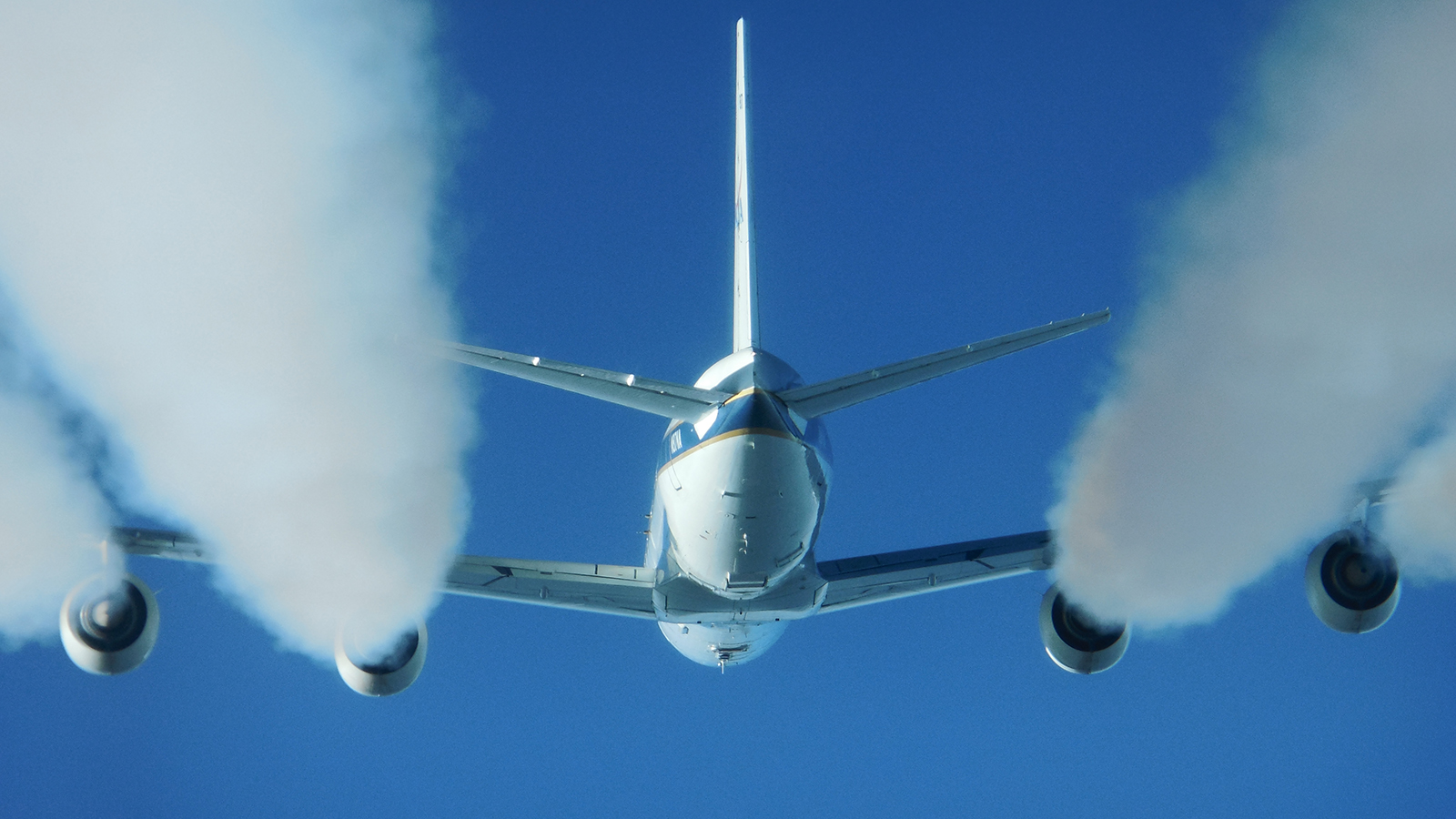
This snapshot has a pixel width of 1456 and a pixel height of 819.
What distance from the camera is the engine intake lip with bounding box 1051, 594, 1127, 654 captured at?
20969mm

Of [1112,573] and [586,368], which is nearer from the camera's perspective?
[586,368]

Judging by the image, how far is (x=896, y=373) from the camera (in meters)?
15.5

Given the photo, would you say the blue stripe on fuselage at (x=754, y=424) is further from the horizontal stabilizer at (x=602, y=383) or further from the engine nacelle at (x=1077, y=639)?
the engine nacelle at (x=1077, y=639)

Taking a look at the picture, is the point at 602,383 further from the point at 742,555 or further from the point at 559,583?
the point at 559,583

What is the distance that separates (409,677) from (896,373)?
9.60m

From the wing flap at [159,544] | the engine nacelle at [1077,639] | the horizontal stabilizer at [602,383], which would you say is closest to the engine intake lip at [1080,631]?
the engine nacelle at [1077,639]

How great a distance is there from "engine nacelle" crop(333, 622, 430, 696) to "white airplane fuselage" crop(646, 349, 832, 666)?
4.87 m

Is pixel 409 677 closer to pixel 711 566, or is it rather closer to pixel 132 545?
pixel 132 545

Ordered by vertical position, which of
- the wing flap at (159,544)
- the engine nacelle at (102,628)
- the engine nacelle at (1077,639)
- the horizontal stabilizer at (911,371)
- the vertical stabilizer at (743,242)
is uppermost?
the vertical stabilizer at (743,242)

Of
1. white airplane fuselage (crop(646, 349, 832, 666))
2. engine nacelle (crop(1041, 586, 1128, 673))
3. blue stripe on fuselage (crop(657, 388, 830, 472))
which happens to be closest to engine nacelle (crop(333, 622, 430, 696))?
white airplane fuselage (crop(646, 349, 832, 666))

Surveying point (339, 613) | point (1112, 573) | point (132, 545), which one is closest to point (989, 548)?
point (1112, 573)

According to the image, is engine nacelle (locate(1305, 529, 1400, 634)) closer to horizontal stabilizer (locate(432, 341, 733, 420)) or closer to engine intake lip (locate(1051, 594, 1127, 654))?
engine intake lip (locate(1051, 594, 1127, 654))

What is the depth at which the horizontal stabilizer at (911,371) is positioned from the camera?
48.2 ft

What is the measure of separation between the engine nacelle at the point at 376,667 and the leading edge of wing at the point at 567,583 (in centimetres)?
152
